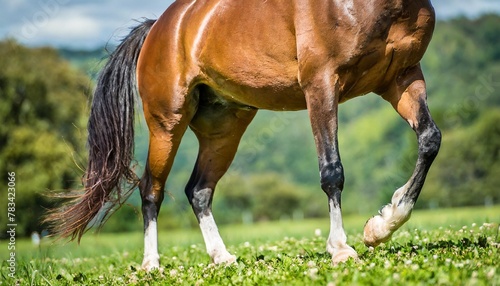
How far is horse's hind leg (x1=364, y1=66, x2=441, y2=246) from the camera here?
5805 millimetres

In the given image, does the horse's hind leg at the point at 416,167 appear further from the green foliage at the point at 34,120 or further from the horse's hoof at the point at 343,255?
the green foliage at the point at 34,120

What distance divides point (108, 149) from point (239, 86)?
1.97m

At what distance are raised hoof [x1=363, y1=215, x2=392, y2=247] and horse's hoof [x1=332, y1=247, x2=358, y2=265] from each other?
29 cm

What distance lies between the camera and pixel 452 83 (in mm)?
110500

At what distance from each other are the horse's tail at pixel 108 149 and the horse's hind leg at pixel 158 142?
30 centimetres

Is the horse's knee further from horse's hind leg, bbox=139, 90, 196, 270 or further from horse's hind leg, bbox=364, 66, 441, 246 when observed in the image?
horse's hind leg, bbox=139, 90, 196, 270

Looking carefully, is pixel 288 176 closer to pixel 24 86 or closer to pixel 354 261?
pixel 24 86

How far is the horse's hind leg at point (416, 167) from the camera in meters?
5.80

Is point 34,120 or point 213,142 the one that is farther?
point 34,120

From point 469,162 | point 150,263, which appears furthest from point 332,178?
point 469,162

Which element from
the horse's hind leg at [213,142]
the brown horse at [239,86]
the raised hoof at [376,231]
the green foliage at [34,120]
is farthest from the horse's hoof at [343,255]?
the green foliage at [34,120]

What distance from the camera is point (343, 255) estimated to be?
5.62 metres

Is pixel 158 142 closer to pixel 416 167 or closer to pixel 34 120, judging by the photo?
pixel 416 167

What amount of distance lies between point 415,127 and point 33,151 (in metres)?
39.2
